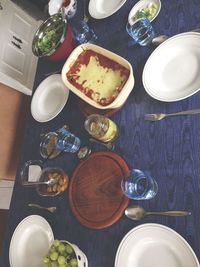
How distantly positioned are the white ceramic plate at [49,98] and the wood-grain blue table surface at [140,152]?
39mm

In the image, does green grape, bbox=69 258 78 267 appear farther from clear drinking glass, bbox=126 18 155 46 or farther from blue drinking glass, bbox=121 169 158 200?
clear drinking glass, bbox=126 18 155 46

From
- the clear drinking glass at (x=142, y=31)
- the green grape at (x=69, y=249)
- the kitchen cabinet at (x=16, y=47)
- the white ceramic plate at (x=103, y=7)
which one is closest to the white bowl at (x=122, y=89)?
the clear drinking glass at (x=142, y=31)

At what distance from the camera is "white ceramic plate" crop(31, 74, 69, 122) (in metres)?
1.28

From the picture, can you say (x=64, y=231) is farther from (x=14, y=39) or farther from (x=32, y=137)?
(x=14, y=39)

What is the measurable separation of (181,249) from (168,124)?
37cm

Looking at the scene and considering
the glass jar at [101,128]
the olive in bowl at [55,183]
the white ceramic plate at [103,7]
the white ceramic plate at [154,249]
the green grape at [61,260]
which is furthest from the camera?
the white ceramic plate at [103,7]

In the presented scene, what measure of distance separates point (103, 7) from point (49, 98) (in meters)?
0.47

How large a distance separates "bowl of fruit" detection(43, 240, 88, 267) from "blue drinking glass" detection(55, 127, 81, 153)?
0.35m

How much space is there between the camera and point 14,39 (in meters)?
2.21

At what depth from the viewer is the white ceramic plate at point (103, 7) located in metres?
1.26

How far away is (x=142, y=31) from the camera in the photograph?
3.46 feet

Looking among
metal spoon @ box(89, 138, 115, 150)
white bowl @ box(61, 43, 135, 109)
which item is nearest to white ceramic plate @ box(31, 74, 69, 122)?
white bowl @ box(61, 43, 135, 109)

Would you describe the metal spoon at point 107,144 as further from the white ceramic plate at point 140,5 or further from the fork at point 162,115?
the white ceramic plate at point 140,5

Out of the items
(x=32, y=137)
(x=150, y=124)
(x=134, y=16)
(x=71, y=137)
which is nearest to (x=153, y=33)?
(x=134, y=16)
